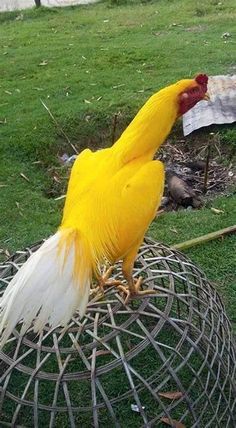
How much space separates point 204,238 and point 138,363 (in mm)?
934

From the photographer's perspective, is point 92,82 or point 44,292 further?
point 92,82

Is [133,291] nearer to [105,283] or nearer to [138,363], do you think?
[105,283]

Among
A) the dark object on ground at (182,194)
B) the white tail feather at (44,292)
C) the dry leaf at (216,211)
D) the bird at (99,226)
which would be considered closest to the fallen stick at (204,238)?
the dry leaf at (216,211)

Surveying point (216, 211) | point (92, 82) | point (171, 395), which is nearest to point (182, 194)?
point (216, 211)

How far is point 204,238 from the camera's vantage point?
3.48 m

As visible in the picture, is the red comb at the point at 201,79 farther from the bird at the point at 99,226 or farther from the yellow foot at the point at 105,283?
the yellow foot at the point at 105,283

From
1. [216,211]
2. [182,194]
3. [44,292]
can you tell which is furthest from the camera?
[182,194]

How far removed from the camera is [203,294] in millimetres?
2557

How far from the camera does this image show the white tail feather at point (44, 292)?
6.42 feet

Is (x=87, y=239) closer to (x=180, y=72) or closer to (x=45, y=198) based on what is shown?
(x=45, y=198)

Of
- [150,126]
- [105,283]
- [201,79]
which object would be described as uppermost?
[201,79]

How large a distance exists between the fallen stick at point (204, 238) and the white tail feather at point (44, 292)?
4.83 ft

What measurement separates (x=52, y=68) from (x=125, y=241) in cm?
420

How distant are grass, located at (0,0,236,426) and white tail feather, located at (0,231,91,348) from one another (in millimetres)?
1207
